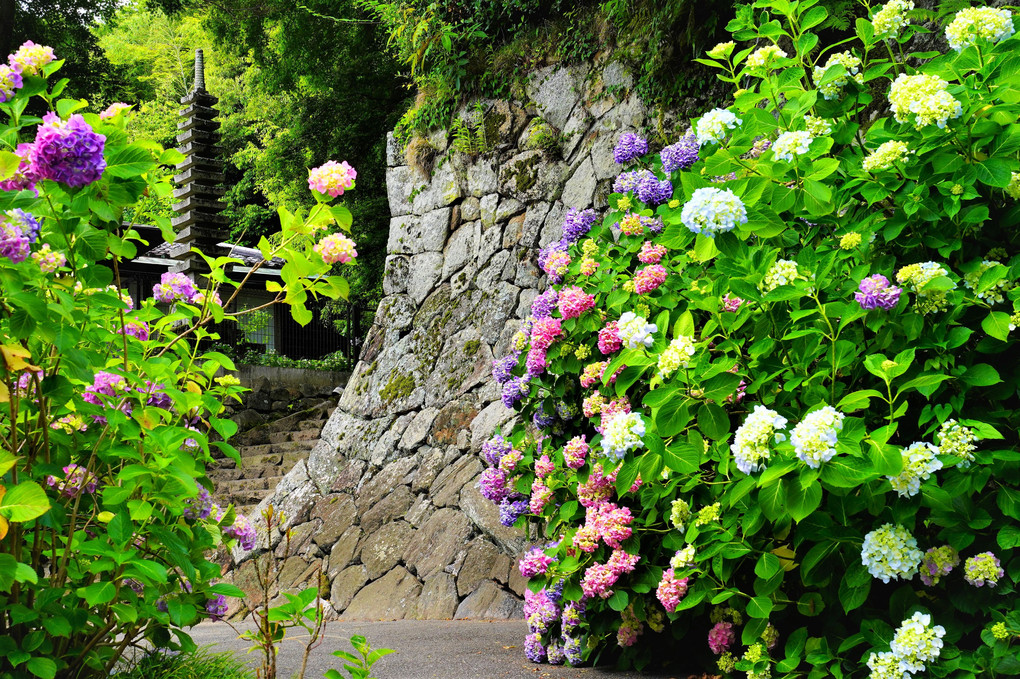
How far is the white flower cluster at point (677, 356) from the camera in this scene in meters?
2.22

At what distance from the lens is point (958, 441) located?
1.97 m

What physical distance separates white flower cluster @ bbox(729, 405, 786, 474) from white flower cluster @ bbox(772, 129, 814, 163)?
0.81 meters

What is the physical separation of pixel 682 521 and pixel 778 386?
1.87 ft

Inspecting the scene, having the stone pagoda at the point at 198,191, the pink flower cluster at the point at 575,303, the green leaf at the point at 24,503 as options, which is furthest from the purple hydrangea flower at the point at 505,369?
the stone pagoda at the point at 198,191

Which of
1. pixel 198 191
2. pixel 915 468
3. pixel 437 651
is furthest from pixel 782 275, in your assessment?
pixel 198 191

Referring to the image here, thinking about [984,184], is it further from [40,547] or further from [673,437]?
[40,547]

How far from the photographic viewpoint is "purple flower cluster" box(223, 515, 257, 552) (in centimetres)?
243

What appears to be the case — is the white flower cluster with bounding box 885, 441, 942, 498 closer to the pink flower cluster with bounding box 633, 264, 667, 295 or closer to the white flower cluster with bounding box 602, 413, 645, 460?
the white flower cluster with bounding box 602, 413, 645, 460

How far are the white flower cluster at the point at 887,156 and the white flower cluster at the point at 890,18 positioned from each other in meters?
0.49

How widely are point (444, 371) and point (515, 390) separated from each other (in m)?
3.32

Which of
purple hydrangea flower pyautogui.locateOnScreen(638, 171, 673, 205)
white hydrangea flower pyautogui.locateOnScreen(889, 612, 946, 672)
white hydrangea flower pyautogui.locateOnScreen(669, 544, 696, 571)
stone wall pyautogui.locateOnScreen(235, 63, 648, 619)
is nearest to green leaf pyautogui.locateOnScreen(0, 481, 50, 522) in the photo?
white hydrangea flower pyautogui.locateOnScreen(669, 544, 696, 571)

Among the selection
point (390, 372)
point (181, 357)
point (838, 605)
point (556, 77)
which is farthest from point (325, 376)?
point (838, 605)

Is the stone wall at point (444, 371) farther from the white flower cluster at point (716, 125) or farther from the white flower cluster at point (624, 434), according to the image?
the white flower cluster at point (716, 125)

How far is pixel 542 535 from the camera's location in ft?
14.1
